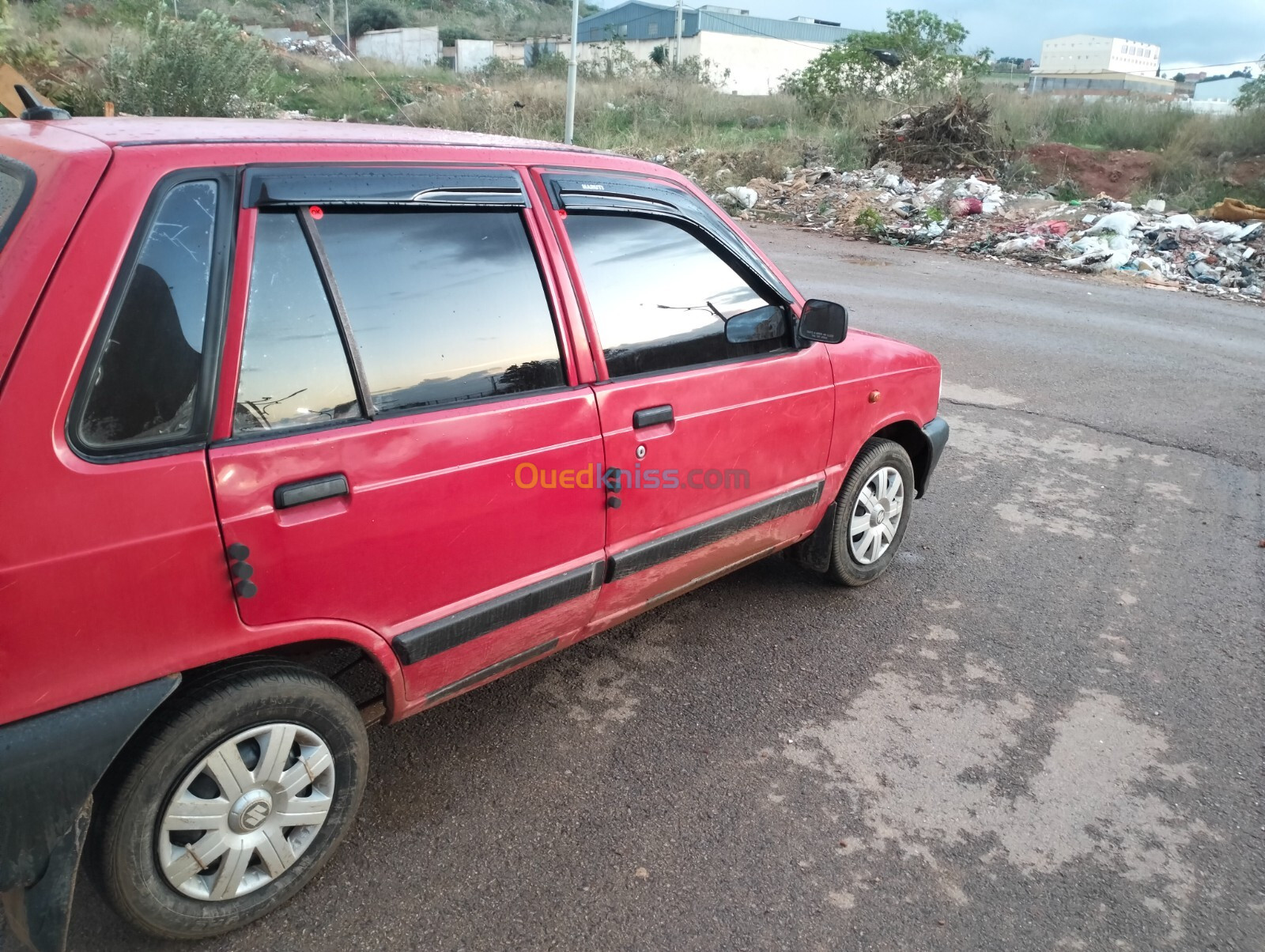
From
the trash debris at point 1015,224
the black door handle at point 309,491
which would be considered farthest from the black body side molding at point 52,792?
the trash debris at point 1015,224

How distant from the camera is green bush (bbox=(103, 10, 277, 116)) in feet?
45.8

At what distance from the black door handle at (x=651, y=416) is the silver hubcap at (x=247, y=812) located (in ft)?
4.24

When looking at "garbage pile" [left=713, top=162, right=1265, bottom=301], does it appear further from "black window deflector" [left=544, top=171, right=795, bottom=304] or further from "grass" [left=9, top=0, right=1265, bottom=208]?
"black window deflector" [left=544, top=171, right=795, bottom=304]

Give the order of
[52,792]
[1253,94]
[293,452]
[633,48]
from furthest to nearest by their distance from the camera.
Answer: [633,48], [1253,94], [293,452], [52,792]

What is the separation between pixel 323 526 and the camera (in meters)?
2.15

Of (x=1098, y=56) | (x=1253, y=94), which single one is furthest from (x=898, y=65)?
(x=1098, y=56)

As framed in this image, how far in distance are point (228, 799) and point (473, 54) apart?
185ft

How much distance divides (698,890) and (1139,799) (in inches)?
60.6

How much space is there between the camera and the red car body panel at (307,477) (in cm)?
179

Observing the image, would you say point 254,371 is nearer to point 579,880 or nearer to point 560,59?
point 579,880

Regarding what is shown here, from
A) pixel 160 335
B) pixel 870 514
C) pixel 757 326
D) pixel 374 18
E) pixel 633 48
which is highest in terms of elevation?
pixel 374 18

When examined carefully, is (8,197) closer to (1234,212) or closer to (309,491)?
(309,491)

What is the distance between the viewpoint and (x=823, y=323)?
3.33 meters

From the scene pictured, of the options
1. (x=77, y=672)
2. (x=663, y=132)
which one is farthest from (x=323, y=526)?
(x=663, y=132)
